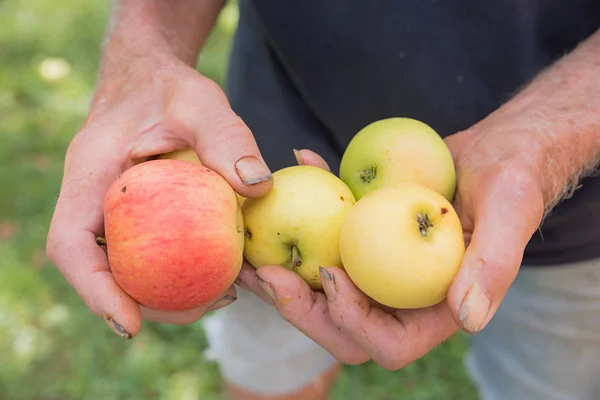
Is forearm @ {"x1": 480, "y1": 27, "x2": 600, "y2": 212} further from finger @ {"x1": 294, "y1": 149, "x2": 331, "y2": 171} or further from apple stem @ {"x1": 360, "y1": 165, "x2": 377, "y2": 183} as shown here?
finger @ {"x1": 294, "y1": 149, "x2": 331, "y2": 171}

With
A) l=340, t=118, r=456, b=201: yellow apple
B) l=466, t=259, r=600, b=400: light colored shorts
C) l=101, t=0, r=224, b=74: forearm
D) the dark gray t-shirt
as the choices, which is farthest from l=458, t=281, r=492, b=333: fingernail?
l=101, t=0, r=224, b=74: forearm

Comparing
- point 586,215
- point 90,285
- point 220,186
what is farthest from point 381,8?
point 90,285

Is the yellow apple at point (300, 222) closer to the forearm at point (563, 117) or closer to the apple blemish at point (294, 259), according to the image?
the apple blemish at point (294, 259)

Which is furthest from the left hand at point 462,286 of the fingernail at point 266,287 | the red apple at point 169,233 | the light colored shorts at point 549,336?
the light colored shorts at point 549,336

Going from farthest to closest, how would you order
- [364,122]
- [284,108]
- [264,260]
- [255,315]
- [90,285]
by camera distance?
1. [255,315]
2. [284,108]
3. [364,122]
4. [264,260]
5. [90,285]

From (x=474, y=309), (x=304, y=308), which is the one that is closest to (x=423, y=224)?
(x=474, y=309)

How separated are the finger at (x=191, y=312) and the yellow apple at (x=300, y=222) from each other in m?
0.13

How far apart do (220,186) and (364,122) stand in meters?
0.67

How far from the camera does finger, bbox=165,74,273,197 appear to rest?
47.1 inches

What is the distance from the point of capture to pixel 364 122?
1751 mm

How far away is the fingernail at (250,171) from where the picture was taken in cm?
119

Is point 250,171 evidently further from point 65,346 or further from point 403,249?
point 65,346

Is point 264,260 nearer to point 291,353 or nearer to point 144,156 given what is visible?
point 144,156

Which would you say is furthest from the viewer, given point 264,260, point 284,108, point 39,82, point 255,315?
point 39,82
